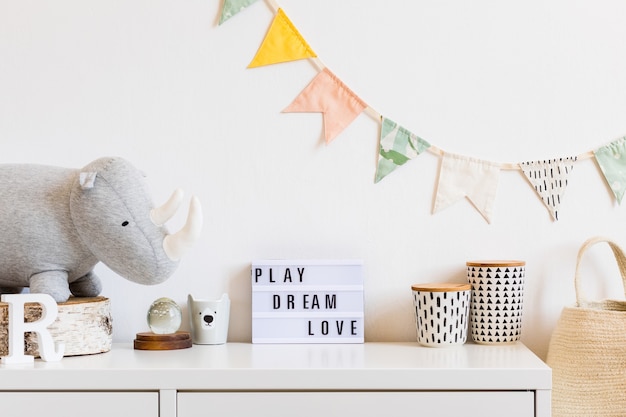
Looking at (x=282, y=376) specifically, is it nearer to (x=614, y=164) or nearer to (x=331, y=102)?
(x=331, y=102)

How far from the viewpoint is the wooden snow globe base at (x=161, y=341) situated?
1.37 metres

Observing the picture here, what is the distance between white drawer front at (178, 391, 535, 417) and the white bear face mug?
0.87ft

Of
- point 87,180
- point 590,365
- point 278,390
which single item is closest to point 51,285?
point 87,180

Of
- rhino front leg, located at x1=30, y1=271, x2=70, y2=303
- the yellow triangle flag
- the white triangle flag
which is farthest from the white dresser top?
the yellow triangle flag

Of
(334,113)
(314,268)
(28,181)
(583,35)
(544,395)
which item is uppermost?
→ (583,35)

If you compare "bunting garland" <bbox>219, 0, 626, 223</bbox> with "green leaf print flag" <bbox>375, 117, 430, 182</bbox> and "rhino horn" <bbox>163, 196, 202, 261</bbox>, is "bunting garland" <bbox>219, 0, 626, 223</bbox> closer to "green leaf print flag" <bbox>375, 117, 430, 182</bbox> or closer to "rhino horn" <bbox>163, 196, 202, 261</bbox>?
"green leaf print flag" <bbox>375, 117, 430, 182</bbox>

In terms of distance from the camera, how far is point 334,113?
1504 millimetres

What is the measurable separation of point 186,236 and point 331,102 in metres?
0.43

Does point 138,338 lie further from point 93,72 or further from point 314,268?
point 93,72

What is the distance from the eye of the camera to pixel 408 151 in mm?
1496

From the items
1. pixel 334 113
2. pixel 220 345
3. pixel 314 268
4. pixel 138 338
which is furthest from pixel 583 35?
pixel 138 338

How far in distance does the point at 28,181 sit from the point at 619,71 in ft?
3.71

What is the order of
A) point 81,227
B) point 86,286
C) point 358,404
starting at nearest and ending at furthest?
point 358,404, point 81,227, point 86,286

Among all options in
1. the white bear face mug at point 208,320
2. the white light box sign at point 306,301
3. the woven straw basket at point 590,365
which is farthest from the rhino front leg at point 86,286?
the woven straw basket at point 590,365
